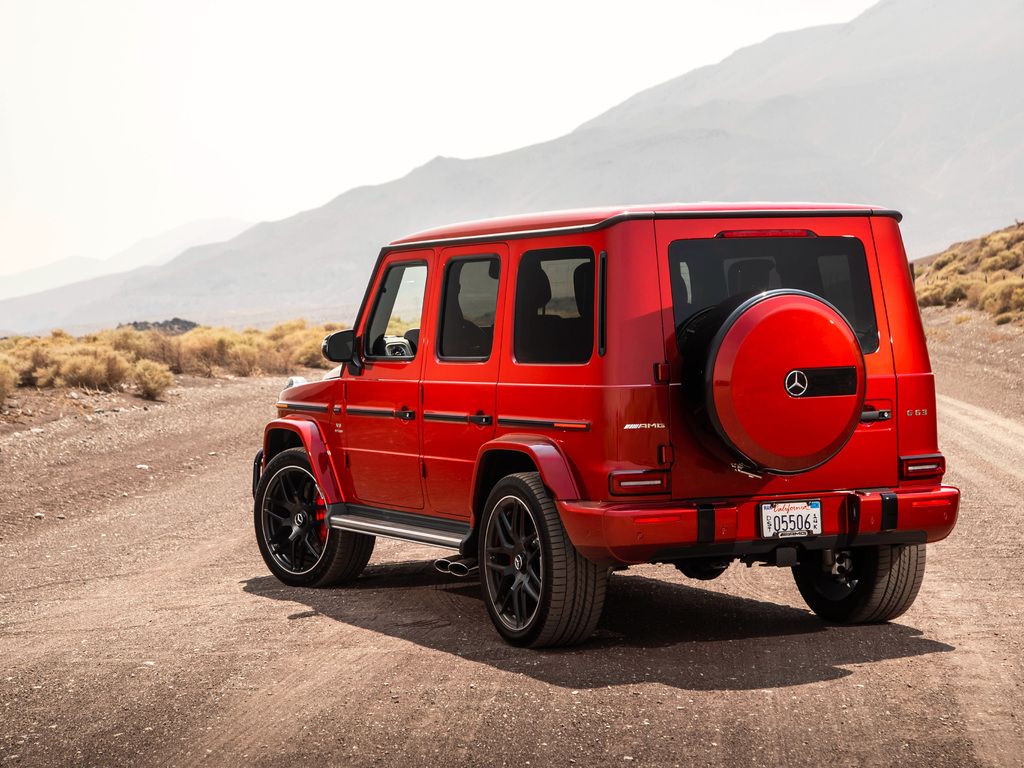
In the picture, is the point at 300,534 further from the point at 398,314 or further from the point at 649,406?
the point at 649,406

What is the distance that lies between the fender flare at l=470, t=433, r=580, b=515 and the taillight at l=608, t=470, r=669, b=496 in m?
0.23

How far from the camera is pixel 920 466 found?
6.77 metres

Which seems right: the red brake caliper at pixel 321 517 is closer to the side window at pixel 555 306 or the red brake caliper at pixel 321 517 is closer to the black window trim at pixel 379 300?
the black window trim at pixel 379 300

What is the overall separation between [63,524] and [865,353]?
27.7ft

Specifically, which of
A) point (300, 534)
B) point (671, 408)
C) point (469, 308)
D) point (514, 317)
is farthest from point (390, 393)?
point (671, 408)

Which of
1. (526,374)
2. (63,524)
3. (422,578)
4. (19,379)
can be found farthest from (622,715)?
(19,379)

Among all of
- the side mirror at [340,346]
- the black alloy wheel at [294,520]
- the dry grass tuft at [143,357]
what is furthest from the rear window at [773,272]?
the dry grass tuft at [143,357]

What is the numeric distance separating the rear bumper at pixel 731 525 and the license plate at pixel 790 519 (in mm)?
32

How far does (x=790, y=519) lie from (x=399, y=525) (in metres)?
2.35

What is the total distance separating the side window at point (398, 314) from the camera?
26.1ft

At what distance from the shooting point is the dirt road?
5043 millimetres

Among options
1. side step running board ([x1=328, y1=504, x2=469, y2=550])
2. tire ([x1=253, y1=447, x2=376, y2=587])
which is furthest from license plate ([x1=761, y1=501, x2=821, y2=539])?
tire ([x1=253, y1=447, x2=376, y2=587])

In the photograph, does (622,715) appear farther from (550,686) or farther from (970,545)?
(970,545)

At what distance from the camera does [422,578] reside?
9.06 m
